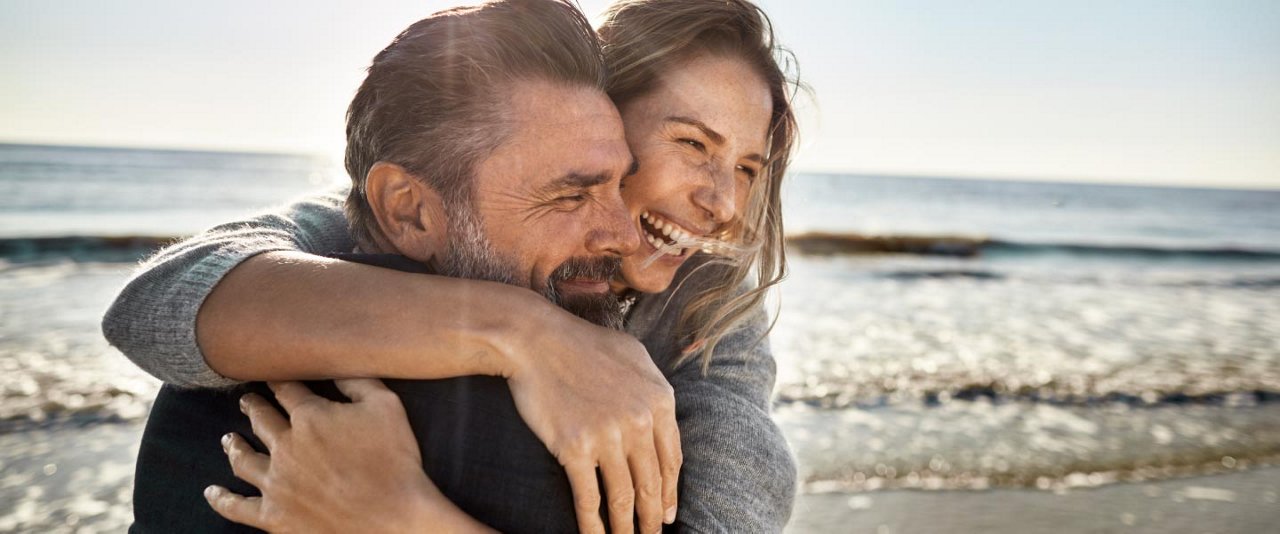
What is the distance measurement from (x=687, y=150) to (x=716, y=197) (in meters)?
0.17

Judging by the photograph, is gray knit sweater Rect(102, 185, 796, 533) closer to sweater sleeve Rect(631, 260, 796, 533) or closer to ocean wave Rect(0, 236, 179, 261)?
sweater sleeve Rect(631, 260, 796, 533)

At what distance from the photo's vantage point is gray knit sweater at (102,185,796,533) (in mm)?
1613

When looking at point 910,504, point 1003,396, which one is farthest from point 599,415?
point 1003,396

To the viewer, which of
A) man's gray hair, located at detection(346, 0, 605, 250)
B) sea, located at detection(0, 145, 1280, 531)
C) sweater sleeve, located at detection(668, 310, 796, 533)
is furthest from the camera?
sea, located at detection(0, 145, 1280, 531)

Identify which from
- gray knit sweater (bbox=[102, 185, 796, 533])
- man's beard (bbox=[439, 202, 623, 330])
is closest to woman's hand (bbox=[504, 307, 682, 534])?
gray knit sweater (bbox=[102, 185, 796, 533])

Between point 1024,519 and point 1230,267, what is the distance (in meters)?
19.3

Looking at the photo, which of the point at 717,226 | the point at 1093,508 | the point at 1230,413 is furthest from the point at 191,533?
the point at 1230,413

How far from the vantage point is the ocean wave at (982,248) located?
19.9m

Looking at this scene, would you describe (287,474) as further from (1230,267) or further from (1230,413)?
(1230,267)

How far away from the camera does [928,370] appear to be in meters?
7.46

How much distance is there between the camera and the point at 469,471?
1419 millimetres

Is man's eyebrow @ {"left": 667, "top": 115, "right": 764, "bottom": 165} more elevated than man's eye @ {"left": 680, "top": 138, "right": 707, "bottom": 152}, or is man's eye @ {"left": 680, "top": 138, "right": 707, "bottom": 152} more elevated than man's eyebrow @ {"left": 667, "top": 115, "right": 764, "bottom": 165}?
man's eyebrow @ {"left": 667, "top": 115, "right": 764, "bottom": 165}

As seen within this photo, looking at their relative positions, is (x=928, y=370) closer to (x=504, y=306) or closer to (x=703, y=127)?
(x=703, y=127)

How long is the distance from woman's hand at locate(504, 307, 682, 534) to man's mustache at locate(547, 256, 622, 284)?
17.2 inches
